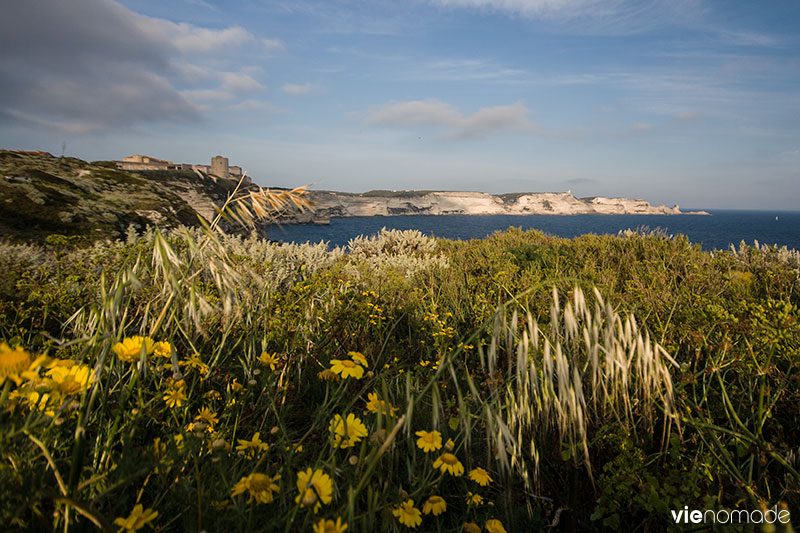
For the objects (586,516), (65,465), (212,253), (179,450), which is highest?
(212,253)

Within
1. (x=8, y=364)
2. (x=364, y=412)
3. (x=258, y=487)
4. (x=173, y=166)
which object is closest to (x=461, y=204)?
(x=173, y=166)

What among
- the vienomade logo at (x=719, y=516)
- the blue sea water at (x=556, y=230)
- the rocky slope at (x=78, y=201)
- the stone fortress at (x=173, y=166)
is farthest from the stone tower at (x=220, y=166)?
the vienomade logo at (x=719, y=516)

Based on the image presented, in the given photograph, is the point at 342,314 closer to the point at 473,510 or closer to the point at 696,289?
the point at 473,510

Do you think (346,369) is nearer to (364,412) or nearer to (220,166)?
(364,412)

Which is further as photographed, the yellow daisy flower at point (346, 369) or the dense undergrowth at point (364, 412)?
the yellow daisy flower at point (346, 369)

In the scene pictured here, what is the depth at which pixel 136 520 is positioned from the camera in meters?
1.00

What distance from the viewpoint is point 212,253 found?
1.62 metres

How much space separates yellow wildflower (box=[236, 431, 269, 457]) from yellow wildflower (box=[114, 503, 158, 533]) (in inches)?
16.0

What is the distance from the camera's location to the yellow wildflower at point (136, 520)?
0.96 m

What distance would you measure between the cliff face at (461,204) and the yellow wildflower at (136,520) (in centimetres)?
8578

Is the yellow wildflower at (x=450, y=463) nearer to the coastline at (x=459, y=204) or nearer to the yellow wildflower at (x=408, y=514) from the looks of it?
the yellow wildflower at (x=408, y=514)

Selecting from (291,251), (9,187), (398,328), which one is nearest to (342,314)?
(398,328)

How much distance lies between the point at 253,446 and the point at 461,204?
4631 inches

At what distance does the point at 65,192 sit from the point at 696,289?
36.1 feet
